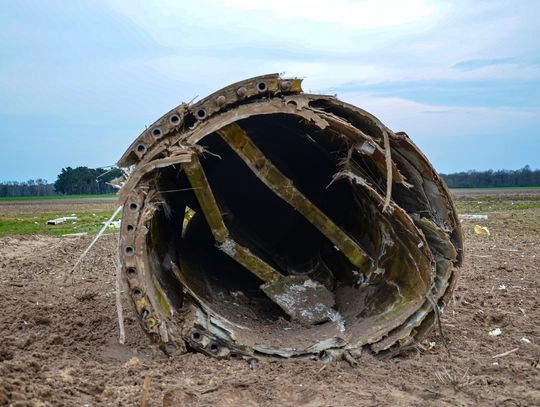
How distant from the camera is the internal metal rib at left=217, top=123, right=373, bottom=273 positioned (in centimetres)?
403

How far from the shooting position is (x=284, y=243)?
240 inches

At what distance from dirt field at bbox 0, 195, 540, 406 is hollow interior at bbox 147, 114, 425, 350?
1.21 feet

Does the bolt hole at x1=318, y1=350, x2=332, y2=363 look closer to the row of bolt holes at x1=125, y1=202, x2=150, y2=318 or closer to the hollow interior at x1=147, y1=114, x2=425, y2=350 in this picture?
the hollow interior at x1=147, y1=114, x2=425, y2=350

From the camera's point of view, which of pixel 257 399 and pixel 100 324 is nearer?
pixel 257 399

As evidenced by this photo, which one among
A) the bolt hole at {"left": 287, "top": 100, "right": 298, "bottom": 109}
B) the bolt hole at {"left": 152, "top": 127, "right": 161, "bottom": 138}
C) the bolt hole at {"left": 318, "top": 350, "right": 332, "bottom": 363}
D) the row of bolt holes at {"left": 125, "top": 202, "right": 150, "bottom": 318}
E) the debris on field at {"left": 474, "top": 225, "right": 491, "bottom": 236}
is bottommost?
the bolt hole at {"left": 318, "top": 350, "right": 332, "bottom": 363}

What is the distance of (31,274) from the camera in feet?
25.1

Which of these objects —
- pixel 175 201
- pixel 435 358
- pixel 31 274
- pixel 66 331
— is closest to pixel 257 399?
pixel 435 358

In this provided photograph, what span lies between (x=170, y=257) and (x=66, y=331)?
36.7 inches

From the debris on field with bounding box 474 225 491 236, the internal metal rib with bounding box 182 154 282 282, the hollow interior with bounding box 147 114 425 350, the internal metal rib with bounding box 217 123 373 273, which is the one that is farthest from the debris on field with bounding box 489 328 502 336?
the debris on field with bounding box 474 225 491 236

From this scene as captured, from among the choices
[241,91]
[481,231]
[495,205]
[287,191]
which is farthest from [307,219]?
[495,205]

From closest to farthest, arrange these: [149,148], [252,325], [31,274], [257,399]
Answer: [257,399] < [149,148] < [252,325] < [31,274]

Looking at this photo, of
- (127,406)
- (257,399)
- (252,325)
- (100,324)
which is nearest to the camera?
(127,406)

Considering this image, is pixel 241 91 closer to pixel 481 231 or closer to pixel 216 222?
pixel 216 222

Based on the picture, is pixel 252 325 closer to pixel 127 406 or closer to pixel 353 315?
pixel 353 315
